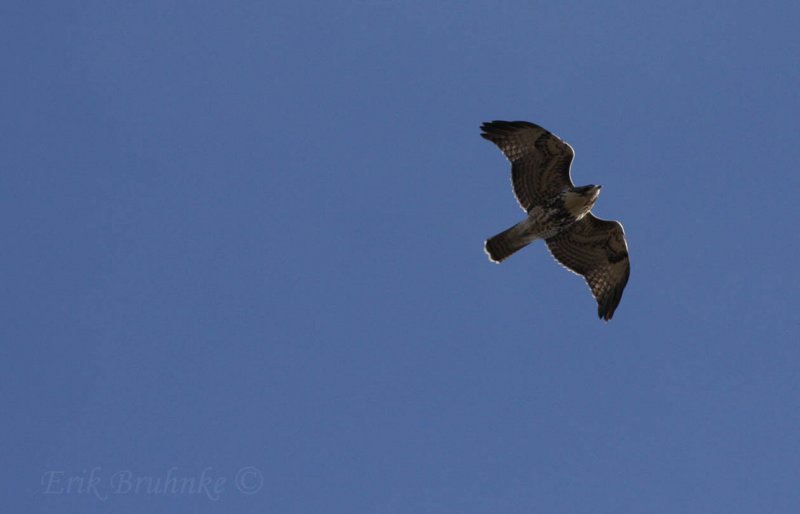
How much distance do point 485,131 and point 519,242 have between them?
208 cm

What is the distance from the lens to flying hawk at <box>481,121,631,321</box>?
18.8 m

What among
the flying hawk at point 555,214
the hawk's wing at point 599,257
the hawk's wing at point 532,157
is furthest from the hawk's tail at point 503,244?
the hawk's wing at point 599,257

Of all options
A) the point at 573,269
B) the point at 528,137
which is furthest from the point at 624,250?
the point at 528,137

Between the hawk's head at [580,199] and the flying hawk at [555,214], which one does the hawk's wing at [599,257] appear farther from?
the hawk's head at [580,199]

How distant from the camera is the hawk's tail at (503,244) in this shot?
62.9 feet

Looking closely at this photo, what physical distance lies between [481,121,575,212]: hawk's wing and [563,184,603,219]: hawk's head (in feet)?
1.54

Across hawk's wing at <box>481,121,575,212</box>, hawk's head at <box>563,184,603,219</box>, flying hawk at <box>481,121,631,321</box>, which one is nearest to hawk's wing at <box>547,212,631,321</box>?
flying hawk at <box>481,121,631,321</box>

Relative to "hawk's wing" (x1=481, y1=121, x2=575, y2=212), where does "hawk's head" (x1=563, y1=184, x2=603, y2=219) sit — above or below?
below

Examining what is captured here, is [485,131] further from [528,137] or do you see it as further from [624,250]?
[624,250]

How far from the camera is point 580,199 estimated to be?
18.6 metres

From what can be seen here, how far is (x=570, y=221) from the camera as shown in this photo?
62.6 feet

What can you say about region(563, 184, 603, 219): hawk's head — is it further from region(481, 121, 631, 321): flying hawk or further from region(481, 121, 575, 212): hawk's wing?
region(481, 121, 575, 212): hawk's wing

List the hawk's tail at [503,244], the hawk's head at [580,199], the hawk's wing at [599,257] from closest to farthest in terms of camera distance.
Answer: the hawk's head at [580,199]
the hawk's tail at [503,244]
the hawk's wing at [599,257]

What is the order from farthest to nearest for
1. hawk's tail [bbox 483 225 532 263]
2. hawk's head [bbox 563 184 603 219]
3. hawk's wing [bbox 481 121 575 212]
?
hawk's tail [bbox 483 225 532 263]
hawk's wing [bbox 481 121 575 212]
hawk's head [bbox 563 184 603 219]
